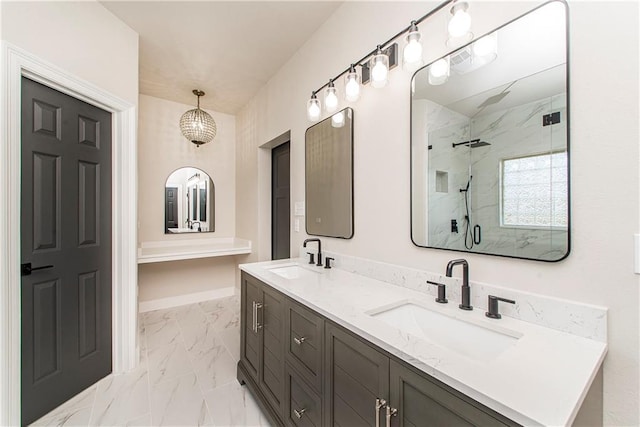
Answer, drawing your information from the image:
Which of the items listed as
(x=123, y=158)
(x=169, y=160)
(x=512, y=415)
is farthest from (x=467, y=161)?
(x=169, y=160)

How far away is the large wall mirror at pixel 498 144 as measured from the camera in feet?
3.14

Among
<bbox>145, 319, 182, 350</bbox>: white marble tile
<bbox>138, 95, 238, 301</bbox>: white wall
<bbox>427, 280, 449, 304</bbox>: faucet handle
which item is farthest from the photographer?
<bbox>138, 95, 238, 301</bbox>: white wall

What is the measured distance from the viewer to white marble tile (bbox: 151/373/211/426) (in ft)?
5.20

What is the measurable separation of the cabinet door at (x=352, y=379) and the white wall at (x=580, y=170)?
1.97 ft

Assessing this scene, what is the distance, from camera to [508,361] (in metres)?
0.73

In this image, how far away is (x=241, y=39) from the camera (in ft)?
7.45

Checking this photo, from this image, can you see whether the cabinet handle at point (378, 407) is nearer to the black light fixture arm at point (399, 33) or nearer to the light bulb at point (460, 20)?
the light bulb at point (460, 20)

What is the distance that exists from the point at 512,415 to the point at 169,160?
386 centimetres

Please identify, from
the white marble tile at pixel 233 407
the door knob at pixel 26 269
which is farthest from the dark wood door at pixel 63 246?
the white marble tile at pixel 233 407

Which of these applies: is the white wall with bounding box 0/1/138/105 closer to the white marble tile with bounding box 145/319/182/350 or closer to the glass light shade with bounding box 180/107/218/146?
the glass light shade with bounding box 180/107/218/146

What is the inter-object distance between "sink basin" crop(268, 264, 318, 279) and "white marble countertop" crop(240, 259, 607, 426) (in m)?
0.67

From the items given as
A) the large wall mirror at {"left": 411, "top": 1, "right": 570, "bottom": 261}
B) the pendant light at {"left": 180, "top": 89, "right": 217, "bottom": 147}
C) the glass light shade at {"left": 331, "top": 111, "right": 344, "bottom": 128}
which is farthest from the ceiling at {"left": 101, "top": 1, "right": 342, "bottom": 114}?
the large wall mirror at {"left": 411, "top": 1, "right": 570, "bottom": 261}

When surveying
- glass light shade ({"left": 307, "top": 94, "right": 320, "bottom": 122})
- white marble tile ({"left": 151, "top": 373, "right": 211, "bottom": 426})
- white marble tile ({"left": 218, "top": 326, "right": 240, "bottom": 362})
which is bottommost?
white marble tile ({"left": 151, "top": 373, "right": 211, "bottom": 426})

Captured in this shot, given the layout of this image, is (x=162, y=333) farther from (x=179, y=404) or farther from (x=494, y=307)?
(x=494, y=307)
